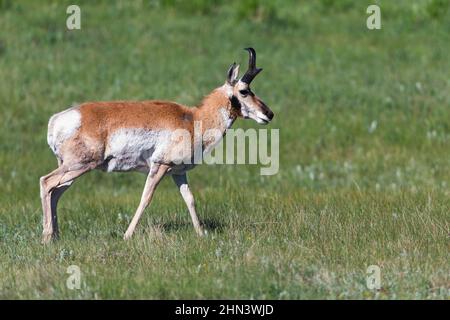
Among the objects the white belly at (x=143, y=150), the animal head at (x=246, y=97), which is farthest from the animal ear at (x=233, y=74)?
the white belly at (x=143, y=150)

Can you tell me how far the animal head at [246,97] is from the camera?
35.8 feet

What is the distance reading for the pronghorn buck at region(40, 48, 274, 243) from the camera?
34.8ft

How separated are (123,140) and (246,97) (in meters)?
1.31

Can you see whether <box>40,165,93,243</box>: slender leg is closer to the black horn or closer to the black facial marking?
the black facial marking

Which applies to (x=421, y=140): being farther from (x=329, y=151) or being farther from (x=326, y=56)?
(x=326, y=56)

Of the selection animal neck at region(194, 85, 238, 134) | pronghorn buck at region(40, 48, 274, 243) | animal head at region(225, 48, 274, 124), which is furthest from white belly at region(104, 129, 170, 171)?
animal head at region(225, 48, 274, 124)

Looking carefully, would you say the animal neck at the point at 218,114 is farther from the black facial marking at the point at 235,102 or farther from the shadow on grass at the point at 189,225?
the shadow on grass at the point at 189,225

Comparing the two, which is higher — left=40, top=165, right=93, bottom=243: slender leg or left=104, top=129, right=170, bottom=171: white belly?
left=104, top=129, right=170, bottom=171: white belly

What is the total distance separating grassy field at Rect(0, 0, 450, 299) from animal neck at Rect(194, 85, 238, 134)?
975 millimetres

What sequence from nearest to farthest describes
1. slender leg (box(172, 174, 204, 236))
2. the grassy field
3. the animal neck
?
the grassy field < slender leg (box(172, 174, 204, 236)) < the animal neck

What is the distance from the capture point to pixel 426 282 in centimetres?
890

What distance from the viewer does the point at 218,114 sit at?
1113cm

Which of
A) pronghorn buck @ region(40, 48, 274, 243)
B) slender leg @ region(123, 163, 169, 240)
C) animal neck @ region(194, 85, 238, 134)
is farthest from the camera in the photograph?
animal neck @ region(194, 85, 238, 134)

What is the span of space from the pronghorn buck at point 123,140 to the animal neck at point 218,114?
11cm
